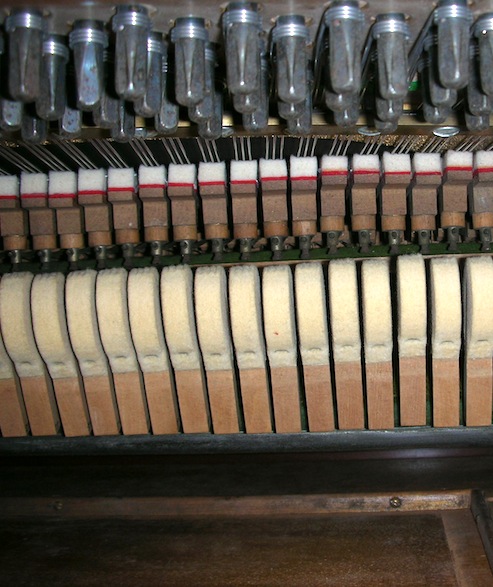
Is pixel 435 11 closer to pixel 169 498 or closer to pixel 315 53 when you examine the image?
pixel 315 53

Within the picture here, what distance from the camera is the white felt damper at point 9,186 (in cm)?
192

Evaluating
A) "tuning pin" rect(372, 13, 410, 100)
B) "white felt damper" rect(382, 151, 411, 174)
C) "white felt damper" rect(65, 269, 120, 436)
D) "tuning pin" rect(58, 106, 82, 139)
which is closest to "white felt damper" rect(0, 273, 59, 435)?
"white felt damper" rect(65, 269, 120, 436)

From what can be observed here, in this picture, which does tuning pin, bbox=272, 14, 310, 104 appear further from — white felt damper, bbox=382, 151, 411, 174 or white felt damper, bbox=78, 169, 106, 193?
white felt damper, bbox=78, 169, 106, 193

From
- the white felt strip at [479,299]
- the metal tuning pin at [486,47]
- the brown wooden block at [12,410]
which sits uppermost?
the metal tuning pin at [486,47]

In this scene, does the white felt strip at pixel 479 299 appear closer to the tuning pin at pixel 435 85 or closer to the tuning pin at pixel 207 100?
the tuning pin at pixel 435 85

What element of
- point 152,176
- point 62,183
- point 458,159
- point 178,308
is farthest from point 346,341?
point 62,183

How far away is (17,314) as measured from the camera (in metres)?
1.90

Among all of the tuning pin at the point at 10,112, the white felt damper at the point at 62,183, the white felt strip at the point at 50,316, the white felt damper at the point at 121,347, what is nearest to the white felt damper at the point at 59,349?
the white felt strip at the point at 50,316

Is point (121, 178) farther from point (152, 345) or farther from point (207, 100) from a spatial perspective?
point (207, 100)

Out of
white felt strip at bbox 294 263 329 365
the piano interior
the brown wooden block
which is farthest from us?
→ the brown wooden block

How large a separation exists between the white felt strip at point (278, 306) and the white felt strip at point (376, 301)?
0.66ft

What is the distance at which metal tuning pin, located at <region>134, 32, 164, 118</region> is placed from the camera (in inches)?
51.5

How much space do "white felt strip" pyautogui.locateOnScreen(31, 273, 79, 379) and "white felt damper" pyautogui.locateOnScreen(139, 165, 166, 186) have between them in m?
0.36

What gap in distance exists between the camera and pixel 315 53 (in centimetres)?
140
